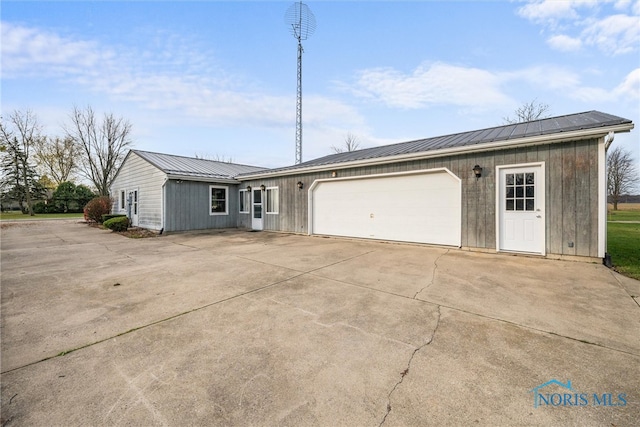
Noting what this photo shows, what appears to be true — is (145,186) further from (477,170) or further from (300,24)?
(477,170)

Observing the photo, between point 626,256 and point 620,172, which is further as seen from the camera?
point 620,172

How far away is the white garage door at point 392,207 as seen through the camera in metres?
7.31

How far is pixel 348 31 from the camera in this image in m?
10.3

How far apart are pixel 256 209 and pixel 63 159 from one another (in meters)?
30.5

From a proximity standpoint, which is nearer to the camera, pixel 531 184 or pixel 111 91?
pixel 531 184

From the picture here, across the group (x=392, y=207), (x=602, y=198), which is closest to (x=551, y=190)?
(x=602, y=198)

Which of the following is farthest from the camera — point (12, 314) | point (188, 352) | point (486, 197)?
point (486, 197)

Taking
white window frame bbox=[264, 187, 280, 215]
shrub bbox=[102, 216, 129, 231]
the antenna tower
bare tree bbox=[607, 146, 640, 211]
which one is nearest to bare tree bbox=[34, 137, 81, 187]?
shrub bbox=[102, 216, 129, 231]

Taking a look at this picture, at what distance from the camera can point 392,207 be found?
8.36 meters

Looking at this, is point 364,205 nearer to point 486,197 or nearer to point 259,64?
point 486,197

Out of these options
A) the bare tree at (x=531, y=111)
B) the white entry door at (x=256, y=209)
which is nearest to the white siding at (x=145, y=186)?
the white entry door at (x=256, y=209)

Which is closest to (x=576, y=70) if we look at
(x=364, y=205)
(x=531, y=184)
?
(x=531, y=184)

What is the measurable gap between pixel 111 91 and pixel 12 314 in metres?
13.9

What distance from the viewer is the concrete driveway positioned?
1.64m
